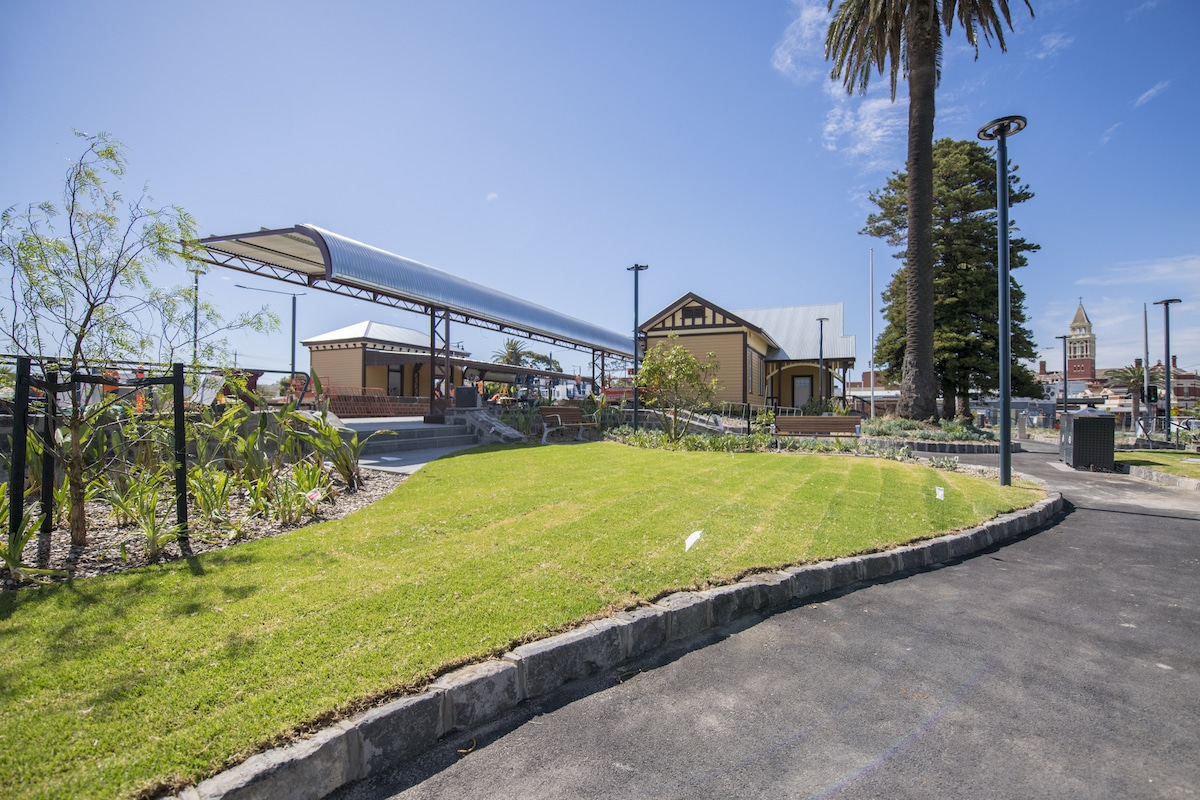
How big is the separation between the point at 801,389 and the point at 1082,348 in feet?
402

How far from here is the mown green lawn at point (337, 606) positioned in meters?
2.42

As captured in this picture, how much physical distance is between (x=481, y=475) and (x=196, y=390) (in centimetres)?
397

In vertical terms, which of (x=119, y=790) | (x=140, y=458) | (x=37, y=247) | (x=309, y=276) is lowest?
(x=119, y=790)

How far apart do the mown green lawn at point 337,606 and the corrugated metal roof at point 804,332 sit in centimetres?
2678

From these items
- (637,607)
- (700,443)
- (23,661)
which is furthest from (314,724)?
(700,443)

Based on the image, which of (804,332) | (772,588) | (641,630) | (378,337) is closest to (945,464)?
(772,588)

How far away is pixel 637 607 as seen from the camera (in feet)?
12.9

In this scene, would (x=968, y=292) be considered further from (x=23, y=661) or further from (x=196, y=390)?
(x=23, y=661)

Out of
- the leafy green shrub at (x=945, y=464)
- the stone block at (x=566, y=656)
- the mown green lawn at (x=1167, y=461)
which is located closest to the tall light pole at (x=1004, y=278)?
the leafy green shrub at (x=945, y=464)

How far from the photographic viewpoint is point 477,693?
2.94 meters

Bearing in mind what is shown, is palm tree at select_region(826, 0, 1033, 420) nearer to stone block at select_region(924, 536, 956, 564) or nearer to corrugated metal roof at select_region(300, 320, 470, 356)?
stone block at select_region(924, 536, 956, 564)

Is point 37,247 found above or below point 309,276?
below

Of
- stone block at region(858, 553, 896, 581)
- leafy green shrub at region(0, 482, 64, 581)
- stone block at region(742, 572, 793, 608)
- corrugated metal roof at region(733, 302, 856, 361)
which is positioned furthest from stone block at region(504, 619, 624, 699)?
corrugated metal roof at region(733, 302, 856, 361)

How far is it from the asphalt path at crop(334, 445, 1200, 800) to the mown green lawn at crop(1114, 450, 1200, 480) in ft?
31.4
